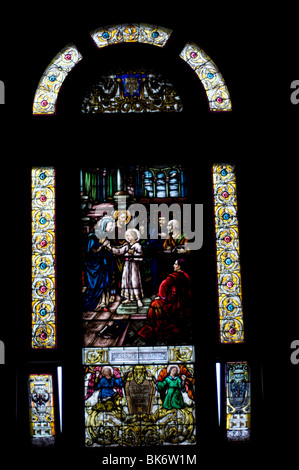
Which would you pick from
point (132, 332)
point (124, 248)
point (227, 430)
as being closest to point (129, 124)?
point (124, 248)

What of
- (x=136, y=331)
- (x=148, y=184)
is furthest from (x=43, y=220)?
(x=136, y=331)

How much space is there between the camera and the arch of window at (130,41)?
252 inches

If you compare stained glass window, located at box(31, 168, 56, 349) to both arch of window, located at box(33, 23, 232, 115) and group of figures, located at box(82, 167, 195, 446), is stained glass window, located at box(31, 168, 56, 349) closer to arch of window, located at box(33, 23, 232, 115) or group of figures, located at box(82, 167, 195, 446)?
group of figures, located at box(82, 167, 195, 446)

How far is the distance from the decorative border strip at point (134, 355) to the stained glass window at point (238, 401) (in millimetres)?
369

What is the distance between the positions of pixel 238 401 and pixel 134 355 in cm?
95

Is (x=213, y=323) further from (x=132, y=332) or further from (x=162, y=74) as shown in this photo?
(x=162, y=74)

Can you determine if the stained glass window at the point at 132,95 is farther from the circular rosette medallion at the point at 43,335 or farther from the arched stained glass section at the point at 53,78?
the circular rosette medallion at the point at 43,335

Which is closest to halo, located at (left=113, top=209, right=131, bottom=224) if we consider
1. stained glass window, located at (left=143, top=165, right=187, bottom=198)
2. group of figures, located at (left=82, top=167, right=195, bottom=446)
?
group of figures, located at (left=82, top=167, right=195, bottom=446)

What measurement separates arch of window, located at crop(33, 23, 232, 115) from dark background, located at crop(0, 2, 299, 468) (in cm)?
7

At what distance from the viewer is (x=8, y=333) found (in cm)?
579

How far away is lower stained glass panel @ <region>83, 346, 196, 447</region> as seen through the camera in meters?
5.75

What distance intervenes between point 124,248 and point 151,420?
4.91 ft

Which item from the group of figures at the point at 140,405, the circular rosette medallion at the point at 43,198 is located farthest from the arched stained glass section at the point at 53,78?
the group of figures at the point at 140,405
